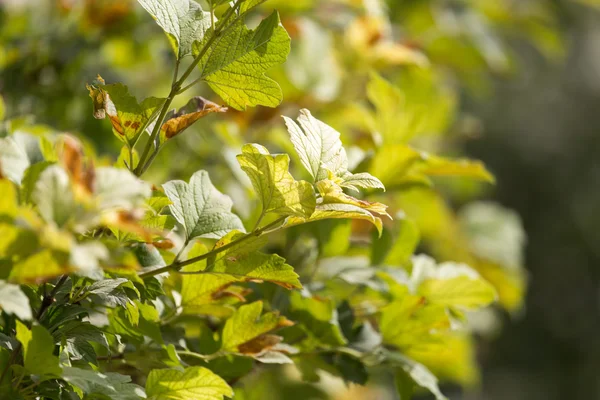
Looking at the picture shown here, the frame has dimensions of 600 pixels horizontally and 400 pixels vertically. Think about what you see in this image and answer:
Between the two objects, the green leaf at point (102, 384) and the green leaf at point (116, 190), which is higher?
the green leaf at point (116, 190)

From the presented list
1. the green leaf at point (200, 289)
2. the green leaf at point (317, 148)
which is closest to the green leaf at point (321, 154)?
the green leaf at point (317, 148)

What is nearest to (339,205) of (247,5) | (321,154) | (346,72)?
(321,154)

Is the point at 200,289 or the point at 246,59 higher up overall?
the point at 246,59

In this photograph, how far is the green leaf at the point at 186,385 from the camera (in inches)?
17.2

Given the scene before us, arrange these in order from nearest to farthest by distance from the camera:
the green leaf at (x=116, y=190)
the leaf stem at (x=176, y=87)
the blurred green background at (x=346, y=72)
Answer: the green leaf at (x=116, y=190) → the leaf stem at (x=176, y=87) → the blurred green background at (x=346, y=72)

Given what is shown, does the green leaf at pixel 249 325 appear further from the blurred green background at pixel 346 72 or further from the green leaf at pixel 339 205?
the blurred green background at pixel 346 72

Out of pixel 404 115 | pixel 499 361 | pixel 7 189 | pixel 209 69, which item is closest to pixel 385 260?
pixel 404 115

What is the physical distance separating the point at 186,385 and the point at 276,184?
0.14 metres

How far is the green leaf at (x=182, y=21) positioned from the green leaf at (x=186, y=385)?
0.20 metres

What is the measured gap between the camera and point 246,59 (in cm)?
45

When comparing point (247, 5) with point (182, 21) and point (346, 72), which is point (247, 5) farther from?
point (346, 72)

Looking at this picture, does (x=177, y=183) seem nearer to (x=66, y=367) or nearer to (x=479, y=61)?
(x=66, y=367)

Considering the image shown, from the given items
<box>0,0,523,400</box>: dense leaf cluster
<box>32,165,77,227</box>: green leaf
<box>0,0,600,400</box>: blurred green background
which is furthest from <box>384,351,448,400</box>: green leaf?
<box>32,165,77,227</box>: green leaf

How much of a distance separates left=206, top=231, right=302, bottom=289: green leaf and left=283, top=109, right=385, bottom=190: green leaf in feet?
0.19
